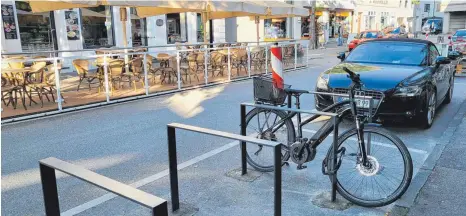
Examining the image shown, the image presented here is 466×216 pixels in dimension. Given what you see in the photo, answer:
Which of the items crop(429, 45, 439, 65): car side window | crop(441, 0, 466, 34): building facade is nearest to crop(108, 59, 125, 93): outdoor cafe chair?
crop(429, 45, 439, 65): car side window

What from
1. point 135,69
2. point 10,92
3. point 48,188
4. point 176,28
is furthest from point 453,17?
point 48,188

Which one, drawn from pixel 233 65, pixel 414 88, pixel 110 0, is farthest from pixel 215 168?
pixel 233 65

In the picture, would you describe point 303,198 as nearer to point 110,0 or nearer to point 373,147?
point 373,147

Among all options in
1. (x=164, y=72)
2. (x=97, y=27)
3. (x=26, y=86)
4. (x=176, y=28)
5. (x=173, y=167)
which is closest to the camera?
(x=173, y=167)

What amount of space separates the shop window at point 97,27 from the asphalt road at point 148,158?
7.93 metres

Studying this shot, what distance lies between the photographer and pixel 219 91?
1075 cm

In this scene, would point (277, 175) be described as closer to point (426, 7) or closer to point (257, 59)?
point (257, 59)

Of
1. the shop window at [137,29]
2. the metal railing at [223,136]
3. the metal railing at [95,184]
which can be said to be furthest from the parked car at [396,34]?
the metal railing at [95,184]

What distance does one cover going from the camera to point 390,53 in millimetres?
7441

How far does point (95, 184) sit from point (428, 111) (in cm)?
581

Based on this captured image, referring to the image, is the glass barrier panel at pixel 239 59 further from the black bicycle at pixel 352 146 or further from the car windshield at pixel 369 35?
the car windshield at pixel 369 35

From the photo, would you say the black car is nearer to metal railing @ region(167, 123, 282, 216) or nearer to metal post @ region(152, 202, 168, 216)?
metal railing @ region(167, 123, 282, 216)

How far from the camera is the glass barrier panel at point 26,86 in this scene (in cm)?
802

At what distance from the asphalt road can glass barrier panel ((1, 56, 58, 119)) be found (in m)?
0.80
